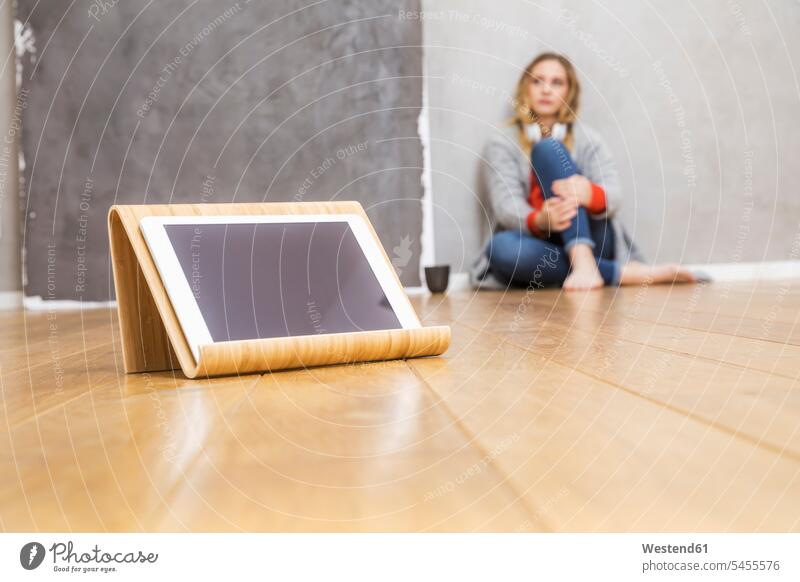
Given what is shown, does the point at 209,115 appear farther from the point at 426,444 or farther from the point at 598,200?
the point at 426,444

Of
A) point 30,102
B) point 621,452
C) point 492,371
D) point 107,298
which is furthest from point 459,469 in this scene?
point 30,102

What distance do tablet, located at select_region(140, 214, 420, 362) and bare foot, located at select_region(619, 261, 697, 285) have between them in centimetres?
153

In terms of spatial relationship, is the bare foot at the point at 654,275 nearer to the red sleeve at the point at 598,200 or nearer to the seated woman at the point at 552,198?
the seated woman at the point at 552,198

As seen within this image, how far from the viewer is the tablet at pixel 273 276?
669mm

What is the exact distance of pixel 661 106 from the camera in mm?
2584

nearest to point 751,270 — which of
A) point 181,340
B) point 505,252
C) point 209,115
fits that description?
point 505,252

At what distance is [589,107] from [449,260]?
2.17ft

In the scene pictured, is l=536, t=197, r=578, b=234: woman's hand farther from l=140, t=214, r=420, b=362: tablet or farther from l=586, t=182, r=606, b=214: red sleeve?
l=140, t=214, r=420, b=362: tablet

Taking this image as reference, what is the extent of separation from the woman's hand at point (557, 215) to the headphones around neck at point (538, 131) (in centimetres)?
23

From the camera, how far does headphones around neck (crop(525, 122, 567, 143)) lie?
2422 mm
